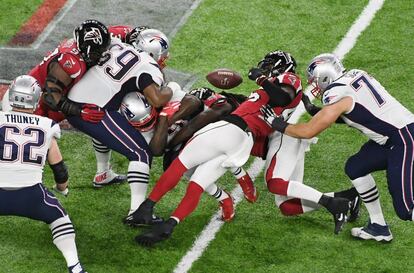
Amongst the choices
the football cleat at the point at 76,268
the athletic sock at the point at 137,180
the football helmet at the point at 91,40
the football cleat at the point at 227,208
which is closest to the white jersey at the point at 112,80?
the football helmet at the point at 91,40

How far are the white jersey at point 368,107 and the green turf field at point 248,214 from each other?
2.89 feet

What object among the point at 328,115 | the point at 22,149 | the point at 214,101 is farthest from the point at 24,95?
the point at 328,115

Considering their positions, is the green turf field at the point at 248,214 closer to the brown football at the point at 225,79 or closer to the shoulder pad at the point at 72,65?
the brown football at the point at 225,79

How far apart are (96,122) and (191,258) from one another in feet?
4.44

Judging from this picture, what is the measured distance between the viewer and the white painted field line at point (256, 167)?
28.2 ft

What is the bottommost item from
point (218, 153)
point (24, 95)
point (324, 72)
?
point (218, 153)

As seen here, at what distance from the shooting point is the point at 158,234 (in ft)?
28.1

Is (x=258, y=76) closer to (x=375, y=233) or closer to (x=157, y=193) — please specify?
(x=157, y=193)

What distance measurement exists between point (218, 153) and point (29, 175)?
156 centimetres

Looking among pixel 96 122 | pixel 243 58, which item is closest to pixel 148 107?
pixel 96 122

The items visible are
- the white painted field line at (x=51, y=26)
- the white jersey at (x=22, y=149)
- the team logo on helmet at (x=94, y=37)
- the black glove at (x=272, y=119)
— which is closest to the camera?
the white jersey at (x=22, y=149)

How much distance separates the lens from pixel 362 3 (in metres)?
12.8

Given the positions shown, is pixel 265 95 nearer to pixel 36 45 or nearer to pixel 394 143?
pixel 394 143

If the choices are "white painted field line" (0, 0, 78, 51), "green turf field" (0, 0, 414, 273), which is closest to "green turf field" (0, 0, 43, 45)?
"green turf field" (0, 0, 414, 273)
